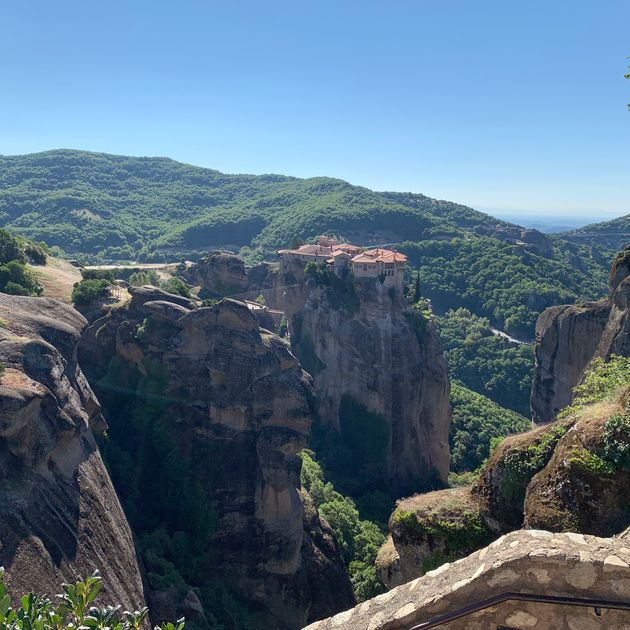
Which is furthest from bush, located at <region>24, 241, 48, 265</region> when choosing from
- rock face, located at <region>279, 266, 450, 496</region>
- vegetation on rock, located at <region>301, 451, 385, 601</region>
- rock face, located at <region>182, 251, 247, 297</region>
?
vegetation on rock, located at <region>301, 451, 385, 601</region>

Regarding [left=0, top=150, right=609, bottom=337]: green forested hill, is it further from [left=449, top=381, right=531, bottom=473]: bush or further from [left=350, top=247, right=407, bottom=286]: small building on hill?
[left=350, top=247, right=407, bottom=286]: small building on hill

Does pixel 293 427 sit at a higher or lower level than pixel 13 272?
lower

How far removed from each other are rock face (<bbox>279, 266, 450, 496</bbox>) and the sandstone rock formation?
46096 mm

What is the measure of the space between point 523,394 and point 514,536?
76849mm

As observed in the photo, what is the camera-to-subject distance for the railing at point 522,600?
6.91 metres

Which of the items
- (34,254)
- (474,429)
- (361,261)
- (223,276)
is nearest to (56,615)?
(34,254)

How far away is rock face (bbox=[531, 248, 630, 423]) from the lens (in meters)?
38.7

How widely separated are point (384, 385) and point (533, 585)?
47.2 meters

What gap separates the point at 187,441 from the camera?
31.8 m

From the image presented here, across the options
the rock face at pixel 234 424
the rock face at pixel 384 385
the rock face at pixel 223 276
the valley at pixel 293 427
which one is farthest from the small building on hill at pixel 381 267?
the rock face at pixel 234 424

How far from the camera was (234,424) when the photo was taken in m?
32.1

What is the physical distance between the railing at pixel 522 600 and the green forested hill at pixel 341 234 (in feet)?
287

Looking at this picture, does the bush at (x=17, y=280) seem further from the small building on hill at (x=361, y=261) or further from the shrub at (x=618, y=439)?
the shrub at (x=618, y=439)

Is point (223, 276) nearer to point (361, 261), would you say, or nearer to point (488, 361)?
point (361, 261)
